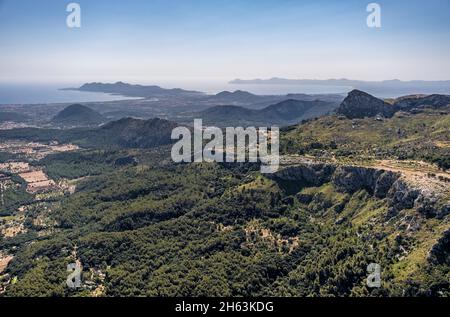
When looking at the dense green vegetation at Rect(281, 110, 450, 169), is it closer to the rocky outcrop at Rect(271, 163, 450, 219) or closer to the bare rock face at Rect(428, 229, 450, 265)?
the rocky outcrop at Rect(271, 163, 450, 219)

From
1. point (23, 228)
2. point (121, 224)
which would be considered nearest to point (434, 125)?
point (121, 224)

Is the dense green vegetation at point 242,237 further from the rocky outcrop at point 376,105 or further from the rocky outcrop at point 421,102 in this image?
the rocky outcrop at point 421,102

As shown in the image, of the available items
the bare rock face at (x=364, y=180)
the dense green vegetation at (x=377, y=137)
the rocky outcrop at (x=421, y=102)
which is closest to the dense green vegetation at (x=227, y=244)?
the bare rock face at (x=364, y=180)

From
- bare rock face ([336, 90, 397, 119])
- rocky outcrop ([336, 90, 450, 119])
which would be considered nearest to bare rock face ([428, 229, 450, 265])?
rocky outcrop ([336, 90, 450, 119])

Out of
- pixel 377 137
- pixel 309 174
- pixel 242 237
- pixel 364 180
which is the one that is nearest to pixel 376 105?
pixel 377 137

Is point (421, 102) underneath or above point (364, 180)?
above

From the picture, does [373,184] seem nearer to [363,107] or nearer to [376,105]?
[363,107]

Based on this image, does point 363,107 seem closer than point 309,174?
No

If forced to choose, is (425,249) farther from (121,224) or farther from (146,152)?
(146,152)
